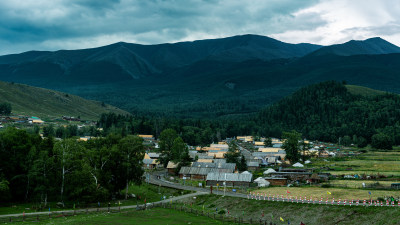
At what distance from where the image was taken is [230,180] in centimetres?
8525

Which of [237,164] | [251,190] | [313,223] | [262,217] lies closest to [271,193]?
[251,190]

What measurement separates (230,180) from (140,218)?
34.3m

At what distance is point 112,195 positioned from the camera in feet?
237

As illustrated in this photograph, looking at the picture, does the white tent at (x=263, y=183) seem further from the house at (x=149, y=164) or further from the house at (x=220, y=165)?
the house at (x=149, y=164)

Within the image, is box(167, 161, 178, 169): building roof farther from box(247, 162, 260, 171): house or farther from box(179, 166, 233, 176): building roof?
box(247, 162, 260, 171): house

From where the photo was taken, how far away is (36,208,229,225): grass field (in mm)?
50844

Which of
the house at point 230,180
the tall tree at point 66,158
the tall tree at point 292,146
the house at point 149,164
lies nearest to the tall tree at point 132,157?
the tall tree at point 66,158

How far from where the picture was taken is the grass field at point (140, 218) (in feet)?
167

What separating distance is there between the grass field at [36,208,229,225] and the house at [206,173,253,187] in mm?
26947

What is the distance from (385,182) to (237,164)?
3823 centimetres

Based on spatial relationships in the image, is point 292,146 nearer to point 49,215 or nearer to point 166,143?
point 166,143

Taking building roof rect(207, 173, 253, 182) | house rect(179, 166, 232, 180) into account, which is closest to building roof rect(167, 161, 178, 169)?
house rect(179, 166, 232, 180)

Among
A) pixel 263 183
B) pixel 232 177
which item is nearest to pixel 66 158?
pixel 232 177

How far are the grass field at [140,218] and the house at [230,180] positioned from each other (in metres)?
26.9
